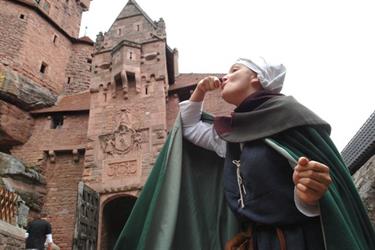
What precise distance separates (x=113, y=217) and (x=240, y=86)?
12.8 m

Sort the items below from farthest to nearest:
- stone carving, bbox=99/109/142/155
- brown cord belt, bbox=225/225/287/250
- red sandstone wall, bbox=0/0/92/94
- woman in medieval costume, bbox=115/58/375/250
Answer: red sandstone wall, bbox=0/0/92/94
stone carving, bbox=99/109/142/155
brown cord belt, bbox=225/225/287/250
woman in medieval costume, bbox=115/58/375/250

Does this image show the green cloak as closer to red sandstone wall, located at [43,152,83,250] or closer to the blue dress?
the blue dress

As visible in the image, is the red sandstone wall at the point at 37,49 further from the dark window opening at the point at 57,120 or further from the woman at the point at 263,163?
the woman at the point at 263,163

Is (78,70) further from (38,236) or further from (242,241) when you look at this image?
(242,241)

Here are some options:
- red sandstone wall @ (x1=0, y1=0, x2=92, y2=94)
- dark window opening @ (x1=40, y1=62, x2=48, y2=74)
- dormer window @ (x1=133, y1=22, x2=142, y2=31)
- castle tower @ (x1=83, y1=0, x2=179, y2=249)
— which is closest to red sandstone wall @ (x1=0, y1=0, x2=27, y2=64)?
red sandstone wall @ (x1=0, y1=0, x2=92, y2=94)

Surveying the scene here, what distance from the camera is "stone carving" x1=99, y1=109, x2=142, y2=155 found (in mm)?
13047

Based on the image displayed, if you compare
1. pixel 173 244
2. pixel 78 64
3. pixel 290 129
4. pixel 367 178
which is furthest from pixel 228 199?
pixel 78 64

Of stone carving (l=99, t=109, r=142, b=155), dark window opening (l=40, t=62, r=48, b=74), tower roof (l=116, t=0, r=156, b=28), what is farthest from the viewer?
dark window opening (l=40, t=62, r=48, b=74)

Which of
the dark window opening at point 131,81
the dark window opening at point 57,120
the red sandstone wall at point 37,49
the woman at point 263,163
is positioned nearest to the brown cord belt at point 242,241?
the woman at point 263,163

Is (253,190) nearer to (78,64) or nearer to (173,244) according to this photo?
(173,244)

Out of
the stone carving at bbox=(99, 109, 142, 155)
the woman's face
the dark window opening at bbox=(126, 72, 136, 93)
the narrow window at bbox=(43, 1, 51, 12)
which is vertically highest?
the narrow window at bbox=(43, 1, 51, 12)

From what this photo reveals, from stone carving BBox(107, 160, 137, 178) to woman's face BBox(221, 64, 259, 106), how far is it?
1049cm

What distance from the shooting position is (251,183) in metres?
1.92

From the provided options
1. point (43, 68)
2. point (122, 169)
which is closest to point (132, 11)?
point (43, 68)
